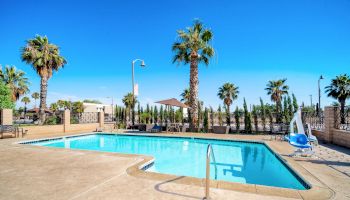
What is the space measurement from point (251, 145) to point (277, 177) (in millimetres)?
5709

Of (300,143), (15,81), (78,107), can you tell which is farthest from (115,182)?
(78,107)

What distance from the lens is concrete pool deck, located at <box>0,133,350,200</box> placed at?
13.1 feet

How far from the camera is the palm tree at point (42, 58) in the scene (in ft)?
67.7

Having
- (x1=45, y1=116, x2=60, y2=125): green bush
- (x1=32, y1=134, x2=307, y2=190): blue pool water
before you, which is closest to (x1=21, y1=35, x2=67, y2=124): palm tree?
(x1=45, y1=116, x2=60, y2=125): green bush

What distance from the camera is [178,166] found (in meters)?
8.46

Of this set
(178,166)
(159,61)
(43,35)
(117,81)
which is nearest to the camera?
(178,166)

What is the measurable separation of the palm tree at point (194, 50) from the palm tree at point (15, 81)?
25933mm

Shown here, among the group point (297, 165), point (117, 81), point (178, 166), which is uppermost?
point (117, 81)

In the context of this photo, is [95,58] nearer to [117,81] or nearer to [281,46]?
[117,81]

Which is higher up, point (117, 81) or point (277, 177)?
point (117, 81)

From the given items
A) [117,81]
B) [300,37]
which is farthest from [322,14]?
[117,81]

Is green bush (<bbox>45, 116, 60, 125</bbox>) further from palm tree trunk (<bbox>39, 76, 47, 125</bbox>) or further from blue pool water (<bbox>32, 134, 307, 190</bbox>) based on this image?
blue pool water (<bbox>32, 134, 307, 190</bbox>)

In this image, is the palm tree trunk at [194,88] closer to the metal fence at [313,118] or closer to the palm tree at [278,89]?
the metal fence at [313,118]

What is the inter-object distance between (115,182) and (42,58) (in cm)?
2121
